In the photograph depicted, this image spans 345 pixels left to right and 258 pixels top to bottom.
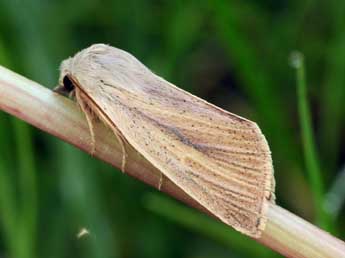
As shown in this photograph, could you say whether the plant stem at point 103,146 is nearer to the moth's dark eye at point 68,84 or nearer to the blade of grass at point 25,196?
the moth's dark eye at point 68,84

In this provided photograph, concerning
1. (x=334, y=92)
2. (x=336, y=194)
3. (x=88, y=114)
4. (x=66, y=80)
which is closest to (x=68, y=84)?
(x=66, y=80)

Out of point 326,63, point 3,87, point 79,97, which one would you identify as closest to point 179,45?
point 326,63

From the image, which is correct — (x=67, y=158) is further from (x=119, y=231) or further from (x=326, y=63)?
(x=326, y=63)

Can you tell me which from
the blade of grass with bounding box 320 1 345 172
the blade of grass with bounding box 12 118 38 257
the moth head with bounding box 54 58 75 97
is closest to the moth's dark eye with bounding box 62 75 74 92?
the moth head with bounding box 54 58 75 97

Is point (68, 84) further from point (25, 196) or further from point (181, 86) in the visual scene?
point (181, 86)

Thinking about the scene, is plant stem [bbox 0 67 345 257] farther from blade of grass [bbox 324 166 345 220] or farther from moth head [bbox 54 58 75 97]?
blade of grass [bbox 324 166 345 220]
